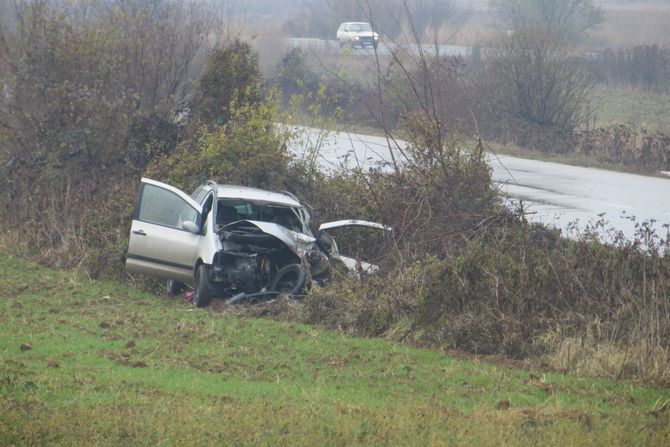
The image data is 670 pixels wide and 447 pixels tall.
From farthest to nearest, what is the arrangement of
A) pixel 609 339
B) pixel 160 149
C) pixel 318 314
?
1. pixel 160 149
2. pixel 318 314
3. pixel 609 339

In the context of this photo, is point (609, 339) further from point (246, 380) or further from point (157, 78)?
point (157, 78)

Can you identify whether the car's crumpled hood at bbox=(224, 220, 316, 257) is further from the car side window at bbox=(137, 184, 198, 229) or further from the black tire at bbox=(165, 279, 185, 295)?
the black tire at bbox=(165, 279, 185, 295)

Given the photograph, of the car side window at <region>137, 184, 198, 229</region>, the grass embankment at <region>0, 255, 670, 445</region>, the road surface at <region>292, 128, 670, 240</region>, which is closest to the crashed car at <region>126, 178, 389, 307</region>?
the car side window at <region>137, 184, 198, 229</region>

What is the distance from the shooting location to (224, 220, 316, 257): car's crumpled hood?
1258cm

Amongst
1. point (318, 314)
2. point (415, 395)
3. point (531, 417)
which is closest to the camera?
point (531, 417)

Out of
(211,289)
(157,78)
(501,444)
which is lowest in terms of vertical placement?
(211,289)

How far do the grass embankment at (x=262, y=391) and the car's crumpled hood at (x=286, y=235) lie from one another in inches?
47.9

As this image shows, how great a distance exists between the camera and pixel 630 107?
4075 cm

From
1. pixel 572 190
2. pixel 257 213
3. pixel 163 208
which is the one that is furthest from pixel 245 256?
pixel 572 190

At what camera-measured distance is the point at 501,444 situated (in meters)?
6.48

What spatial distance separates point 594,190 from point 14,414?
18.2 meters

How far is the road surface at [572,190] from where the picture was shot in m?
17.8

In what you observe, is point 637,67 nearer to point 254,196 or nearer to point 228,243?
point 254,196

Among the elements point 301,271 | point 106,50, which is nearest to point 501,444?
point 301,271
